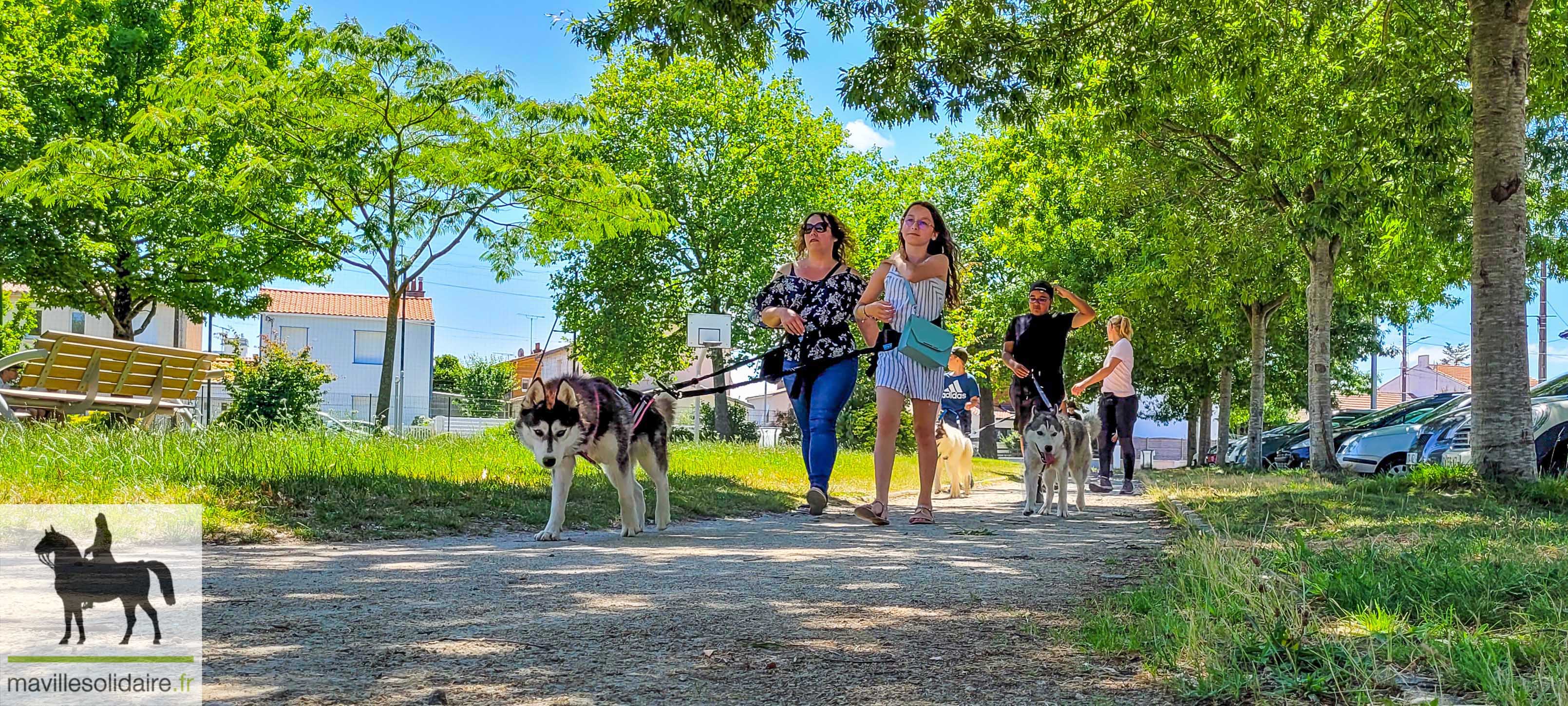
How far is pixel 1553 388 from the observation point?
41.3ft

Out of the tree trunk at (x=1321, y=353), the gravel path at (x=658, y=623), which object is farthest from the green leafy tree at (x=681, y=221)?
the gravel path at (x=658, y=623)

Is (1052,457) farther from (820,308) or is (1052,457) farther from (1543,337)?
(1543,337)

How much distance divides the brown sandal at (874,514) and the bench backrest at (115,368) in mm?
9079

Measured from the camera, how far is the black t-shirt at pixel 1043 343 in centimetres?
1030

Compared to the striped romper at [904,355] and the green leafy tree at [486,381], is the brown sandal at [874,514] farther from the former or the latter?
the green leafy tree at [486,381]

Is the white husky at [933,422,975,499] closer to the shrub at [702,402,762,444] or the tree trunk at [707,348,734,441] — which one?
the shrub at [702,402,762,444]

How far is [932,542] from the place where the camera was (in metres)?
6.15

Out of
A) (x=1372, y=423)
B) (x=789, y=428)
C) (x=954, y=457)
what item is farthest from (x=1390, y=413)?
(x=789, y=428)

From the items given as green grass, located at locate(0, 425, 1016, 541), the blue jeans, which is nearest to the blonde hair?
green grass, located at locate(0, 425, 1016, 541)

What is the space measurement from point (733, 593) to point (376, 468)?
Answer: 5097 millimetres

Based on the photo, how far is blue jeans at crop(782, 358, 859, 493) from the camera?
7.48m

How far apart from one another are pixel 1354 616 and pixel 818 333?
15.6 ft

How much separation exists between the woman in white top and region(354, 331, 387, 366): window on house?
58.9 m

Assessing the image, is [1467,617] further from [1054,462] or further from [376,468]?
[376,468]
